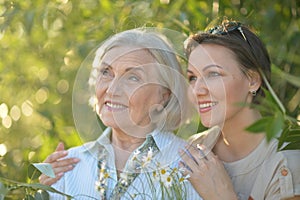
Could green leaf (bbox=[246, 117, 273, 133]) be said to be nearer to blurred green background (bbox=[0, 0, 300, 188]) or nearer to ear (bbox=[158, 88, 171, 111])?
ear (bbox=[158, 88, 171, 111])

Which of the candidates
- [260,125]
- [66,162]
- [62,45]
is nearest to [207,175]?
[66,162]

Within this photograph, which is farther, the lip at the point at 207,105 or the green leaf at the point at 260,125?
the lip at the point at 207,105

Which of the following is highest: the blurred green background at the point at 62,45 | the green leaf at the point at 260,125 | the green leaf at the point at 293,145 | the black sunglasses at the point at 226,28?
the green leaf at the point at 260,125

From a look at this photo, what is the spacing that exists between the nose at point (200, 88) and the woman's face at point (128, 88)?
0.10m

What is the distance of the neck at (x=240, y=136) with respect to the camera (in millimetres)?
1775

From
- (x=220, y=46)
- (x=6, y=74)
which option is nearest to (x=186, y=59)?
(x=220, y=46)

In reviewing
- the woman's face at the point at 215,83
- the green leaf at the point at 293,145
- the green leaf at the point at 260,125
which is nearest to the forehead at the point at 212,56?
the woman's face at the point at 215,83

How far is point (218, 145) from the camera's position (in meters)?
1.84

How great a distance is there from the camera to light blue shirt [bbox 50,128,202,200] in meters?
1.74

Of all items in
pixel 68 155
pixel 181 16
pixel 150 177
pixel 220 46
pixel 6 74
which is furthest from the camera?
pixel 6 74

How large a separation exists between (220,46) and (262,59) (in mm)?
122

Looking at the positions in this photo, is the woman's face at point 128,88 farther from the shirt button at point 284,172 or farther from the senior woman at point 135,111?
the shirt button at point 284,172

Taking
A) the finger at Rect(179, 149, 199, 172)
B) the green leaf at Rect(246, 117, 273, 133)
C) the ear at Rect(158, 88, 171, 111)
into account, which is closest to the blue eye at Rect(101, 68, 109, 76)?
the ear at Rect(158, 88, 171, 111)

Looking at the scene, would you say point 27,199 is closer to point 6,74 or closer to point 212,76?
point 212,76
